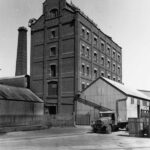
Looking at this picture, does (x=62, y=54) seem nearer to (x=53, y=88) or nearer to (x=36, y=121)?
(x=53, y=88)

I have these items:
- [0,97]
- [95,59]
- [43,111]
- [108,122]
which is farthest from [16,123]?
[95,59]

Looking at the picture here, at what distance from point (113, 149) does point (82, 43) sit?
2799 cm

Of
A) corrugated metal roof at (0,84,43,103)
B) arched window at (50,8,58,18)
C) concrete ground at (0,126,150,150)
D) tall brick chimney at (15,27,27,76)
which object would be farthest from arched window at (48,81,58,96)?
concrete ground at (0,126,150,150)

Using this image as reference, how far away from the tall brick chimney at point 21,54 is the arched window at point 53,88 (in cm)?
1396

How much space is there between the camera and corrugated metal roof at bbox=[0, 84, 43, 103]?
1407 inches

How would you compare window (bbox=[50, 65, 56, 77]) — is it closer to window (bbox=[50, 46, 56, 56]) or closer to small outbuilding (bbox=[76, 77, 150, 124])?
window (bbox=[50, 46, 56, 56])

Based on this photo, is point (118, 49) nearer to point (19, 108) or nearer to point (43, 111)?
point (43, 111)

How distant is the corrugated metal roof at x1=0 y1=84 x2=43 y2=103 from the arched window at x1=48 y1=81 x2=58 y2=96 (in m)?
2.07

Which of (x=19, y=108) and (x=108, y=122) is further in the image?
(x=19, y=108)

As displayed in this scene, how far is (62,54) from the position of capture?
41656 mm

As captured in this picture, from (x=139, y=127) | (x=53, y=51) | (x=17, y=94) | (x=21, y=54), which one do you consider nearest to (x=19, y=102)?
(x=17, y=94)

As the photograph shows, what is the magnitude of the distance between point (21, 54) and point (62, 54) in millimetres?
16628

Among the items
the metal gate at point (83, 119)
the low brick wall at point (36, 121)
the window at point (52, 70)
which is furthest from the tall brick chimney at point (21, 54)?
the metal gate at point (83, 119)

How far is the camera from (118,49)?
5831 cm
